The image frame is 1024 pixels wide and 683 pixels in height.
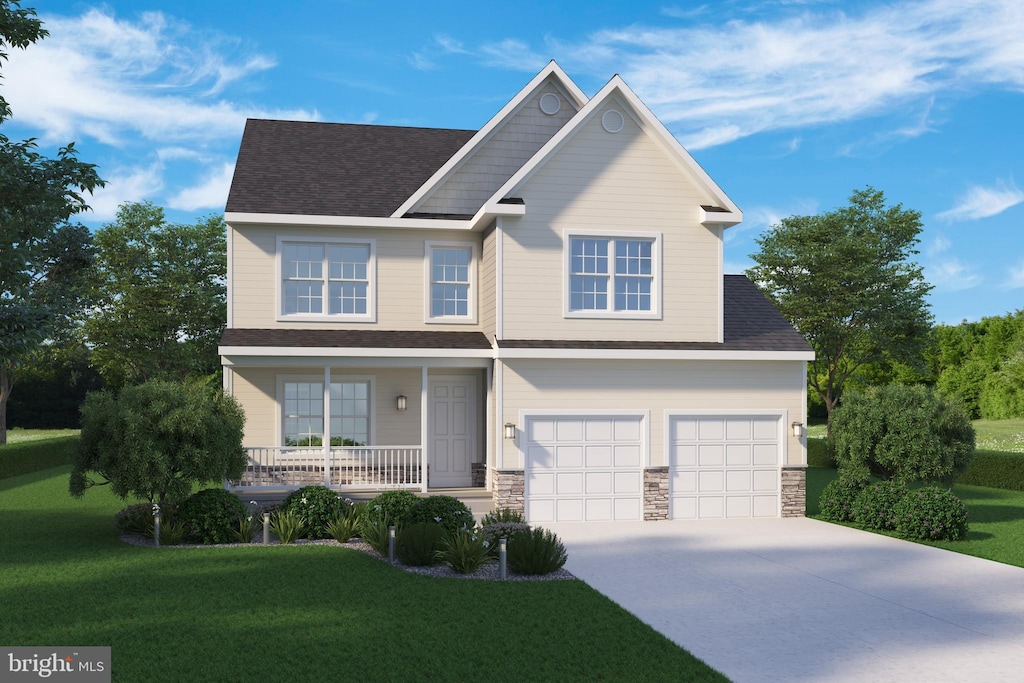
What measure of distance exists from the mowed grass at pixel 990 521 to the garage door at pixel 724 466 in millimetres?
1770

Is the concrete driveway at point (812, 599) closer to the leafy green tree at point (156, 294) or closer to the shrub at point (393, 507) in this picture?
the shrub at point (393, 507)

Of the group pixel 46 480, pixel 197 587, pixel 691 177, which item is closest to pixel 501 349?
pixel 691 177

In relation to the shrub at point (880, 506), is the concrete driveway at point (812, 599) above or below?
below

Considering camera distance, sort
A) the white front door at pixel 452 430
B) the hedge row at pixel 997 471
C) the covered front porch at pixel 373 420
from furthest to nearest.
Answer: the hedge row at pixel 997 471 → the white front door at pixel 452 430 → the covered front porch at pixel 373 420

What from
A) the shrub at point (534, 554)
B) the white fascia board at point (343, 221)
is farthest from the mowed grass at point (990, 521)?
the white fascia board at point (343, 221)

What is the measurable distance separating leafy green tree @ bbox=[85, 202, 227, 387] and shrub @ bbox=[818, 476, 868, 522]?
90.9 feet

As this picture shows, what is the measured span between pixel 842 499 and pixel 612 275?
652 centimetres

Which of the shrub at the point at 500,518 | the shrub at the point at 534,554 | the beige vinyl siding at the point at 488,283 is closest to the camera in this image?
the shrub at the point at 534,554

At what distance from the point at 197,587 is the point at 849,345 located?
33642mm

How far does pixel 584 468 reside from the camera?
1798cm

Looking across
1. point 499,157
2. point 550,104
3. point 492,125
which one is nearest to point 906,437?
point 499,157

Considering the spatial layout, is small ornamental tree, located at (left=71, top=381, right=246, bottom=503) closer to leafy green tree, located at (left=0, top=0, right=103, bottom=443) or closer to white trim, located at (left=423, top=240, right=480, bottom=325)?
leafy green tree, located at (left=0, top=0, right=103, bottom=443)

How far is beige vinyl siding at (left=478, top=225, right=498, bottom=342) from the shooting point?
18.5 m

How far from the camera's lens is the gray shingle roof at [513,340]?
18.0 metres
